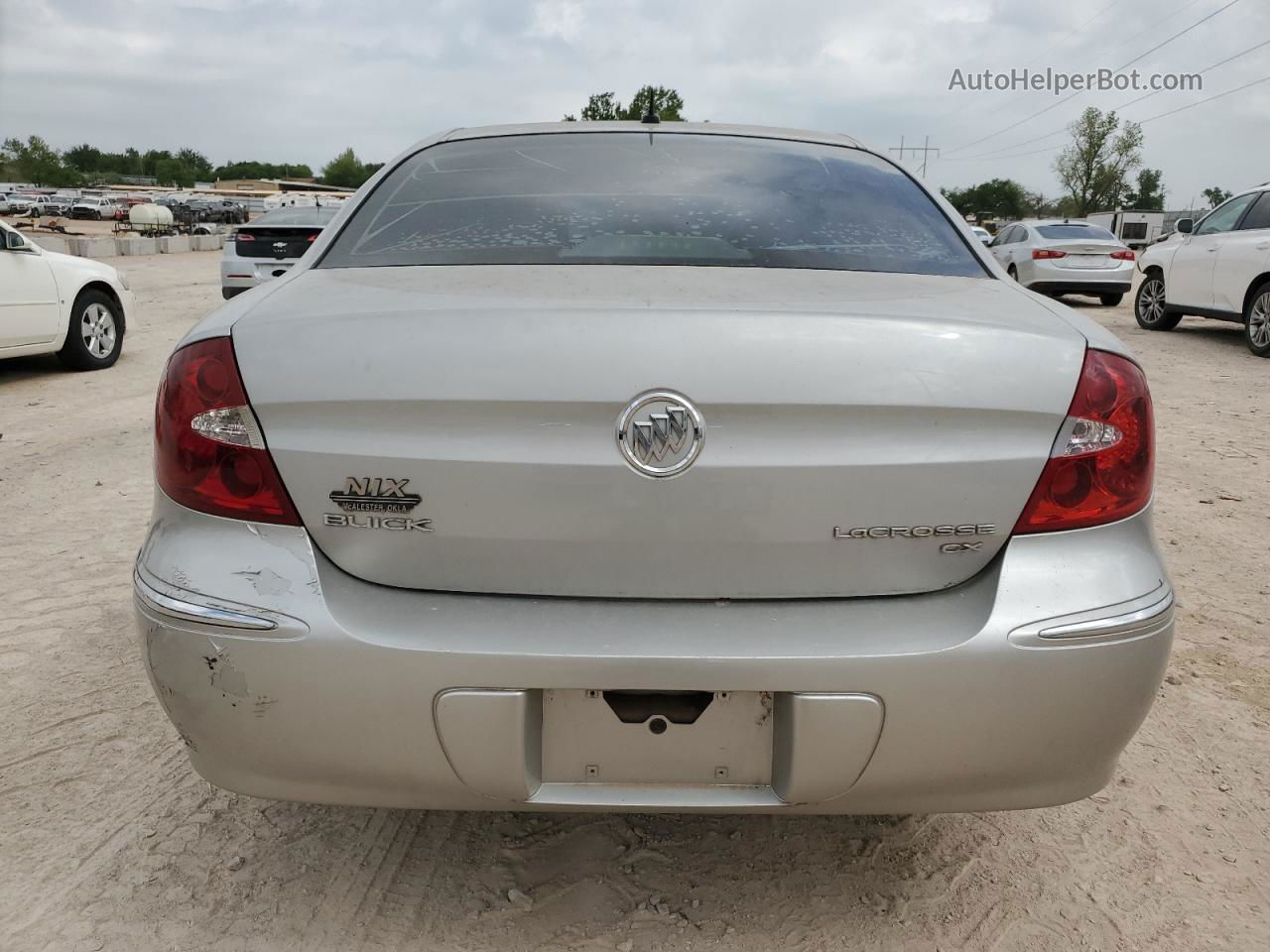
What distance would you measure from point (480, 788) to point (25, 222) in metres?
48.6

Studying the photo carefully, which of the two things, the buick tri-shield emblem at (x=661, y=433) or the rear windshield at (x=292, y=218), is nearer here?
the buick tri-shield emblem at (x=661, y=433)

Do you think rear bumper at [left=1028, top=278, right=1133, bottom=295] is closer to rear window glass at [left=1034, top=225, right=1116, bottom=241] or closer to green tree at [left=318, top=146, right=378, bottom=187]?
rear window glass at [left=1034, top=225, right=1116, bottom=241]

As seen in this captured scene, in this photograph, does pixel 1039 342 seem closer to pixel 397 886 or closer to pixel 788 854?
pixel 788 854

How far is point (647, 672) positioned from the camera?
1569mm

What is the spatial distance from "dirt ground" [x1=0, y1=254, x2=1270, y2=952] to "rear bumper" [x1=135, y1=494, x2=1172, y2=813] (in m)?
0.46

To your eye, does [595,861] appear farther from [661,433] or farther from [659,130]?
[659,130]

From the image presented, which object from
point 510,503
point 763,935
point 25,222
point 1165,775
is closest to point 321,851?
point 763,935

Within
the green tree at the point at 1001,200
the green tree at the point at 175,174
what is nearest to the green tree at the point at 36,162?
the green tree at the point at 175,174

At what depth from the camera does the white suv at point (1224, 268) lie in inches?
403

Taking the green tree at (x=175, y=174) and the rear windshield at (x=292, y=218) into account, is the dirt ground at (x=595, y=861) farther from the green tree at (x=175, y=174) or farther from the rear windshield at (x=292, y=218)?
the green tree at (x=175, y=174)

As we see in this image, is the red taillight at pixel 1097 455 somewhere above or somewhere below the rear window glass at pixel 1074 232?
below

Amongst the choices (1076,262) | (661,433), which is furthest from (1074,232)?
(661,433)

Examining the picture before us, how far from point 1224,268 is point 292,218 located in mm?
10870

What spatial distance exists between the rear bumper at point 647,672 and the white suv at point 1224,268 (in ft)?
33.7
